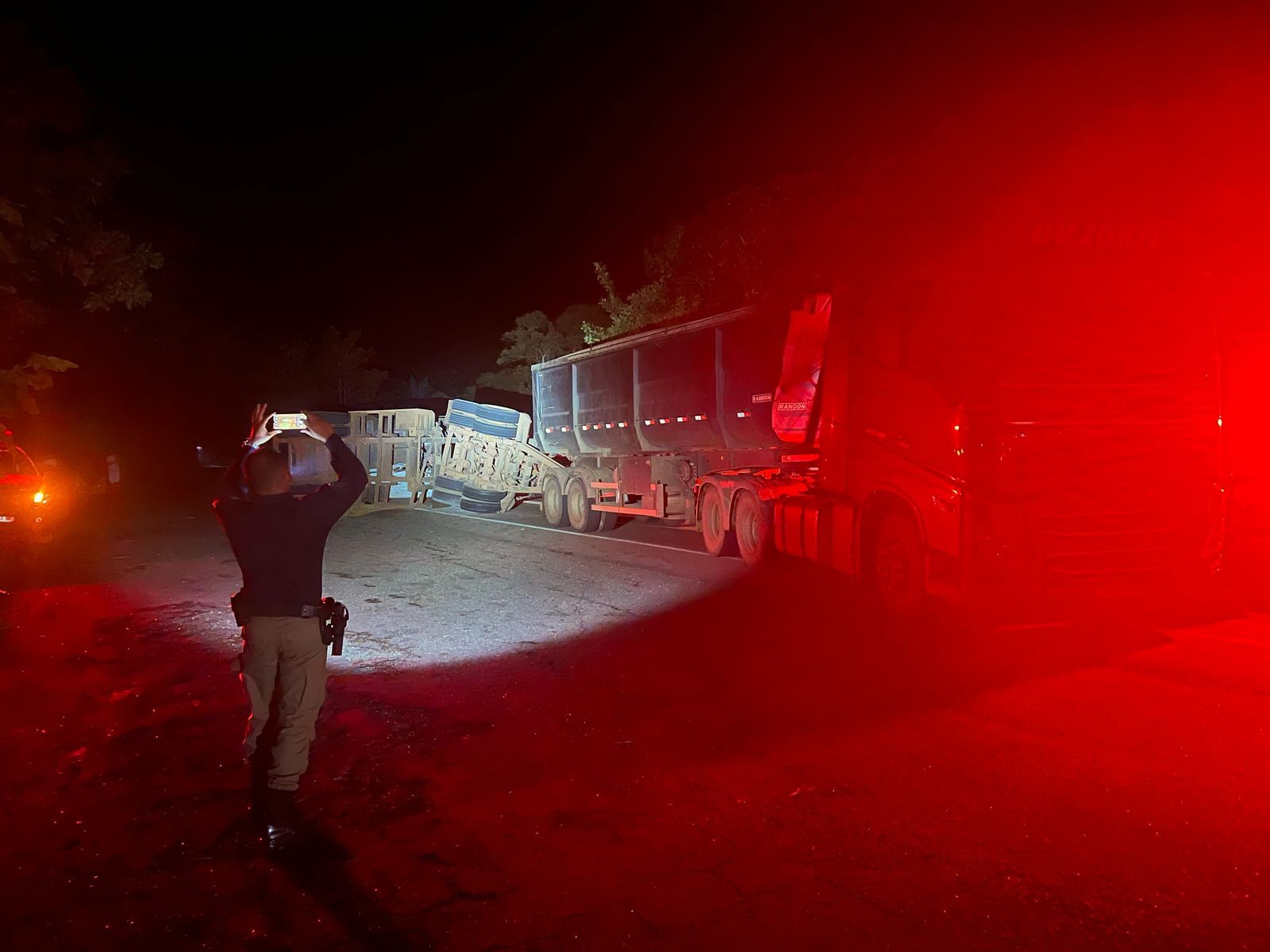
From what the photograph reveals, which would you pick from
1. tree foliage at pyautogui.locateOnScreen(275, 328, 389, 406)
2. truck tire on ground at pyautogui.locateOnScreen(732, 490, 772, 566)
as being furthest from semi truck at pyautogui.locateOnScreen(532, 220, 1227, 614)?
tree foliage at pyautogui.locateOnScreen(275, 328, 389, 406)

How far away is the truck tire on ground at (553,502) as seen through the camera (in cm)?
1856

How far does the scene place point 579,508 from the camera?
17.8 meters

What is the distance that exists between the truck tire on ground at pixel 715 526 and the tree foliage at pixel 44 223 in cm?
1284

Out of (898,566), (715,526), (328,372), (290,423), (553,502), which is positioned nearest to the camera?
(290,423)

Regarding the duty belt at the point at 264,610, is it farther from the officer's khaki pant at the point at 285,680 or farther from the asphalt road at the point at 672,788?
the asphalt road at the point at 672,788

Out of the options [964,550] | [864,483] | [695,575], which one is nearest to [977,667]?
[964,550]

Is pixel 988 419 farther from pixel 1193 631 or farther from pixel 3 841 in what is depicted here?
pixel 3 841

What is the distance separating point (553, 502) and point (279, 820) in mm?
14673

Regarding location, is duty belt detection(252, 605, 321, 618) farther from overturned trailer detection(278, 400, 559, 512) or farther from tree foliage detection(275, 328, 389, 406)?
tree foliage detection(275, 328, 389, 406)

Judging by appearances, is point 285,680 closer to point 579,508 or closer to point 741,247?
point 579,508

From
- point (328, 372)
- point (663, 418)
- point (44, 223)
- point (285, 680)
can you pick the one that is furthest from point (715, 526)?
point (328, 372)

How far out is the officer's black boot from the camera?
410 centimetres

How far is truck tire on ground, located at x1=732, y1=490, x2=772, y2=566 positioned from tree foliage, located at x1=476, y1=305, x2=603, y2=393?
26811 mm

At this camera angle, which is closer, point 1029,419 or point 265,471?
point 265,471
